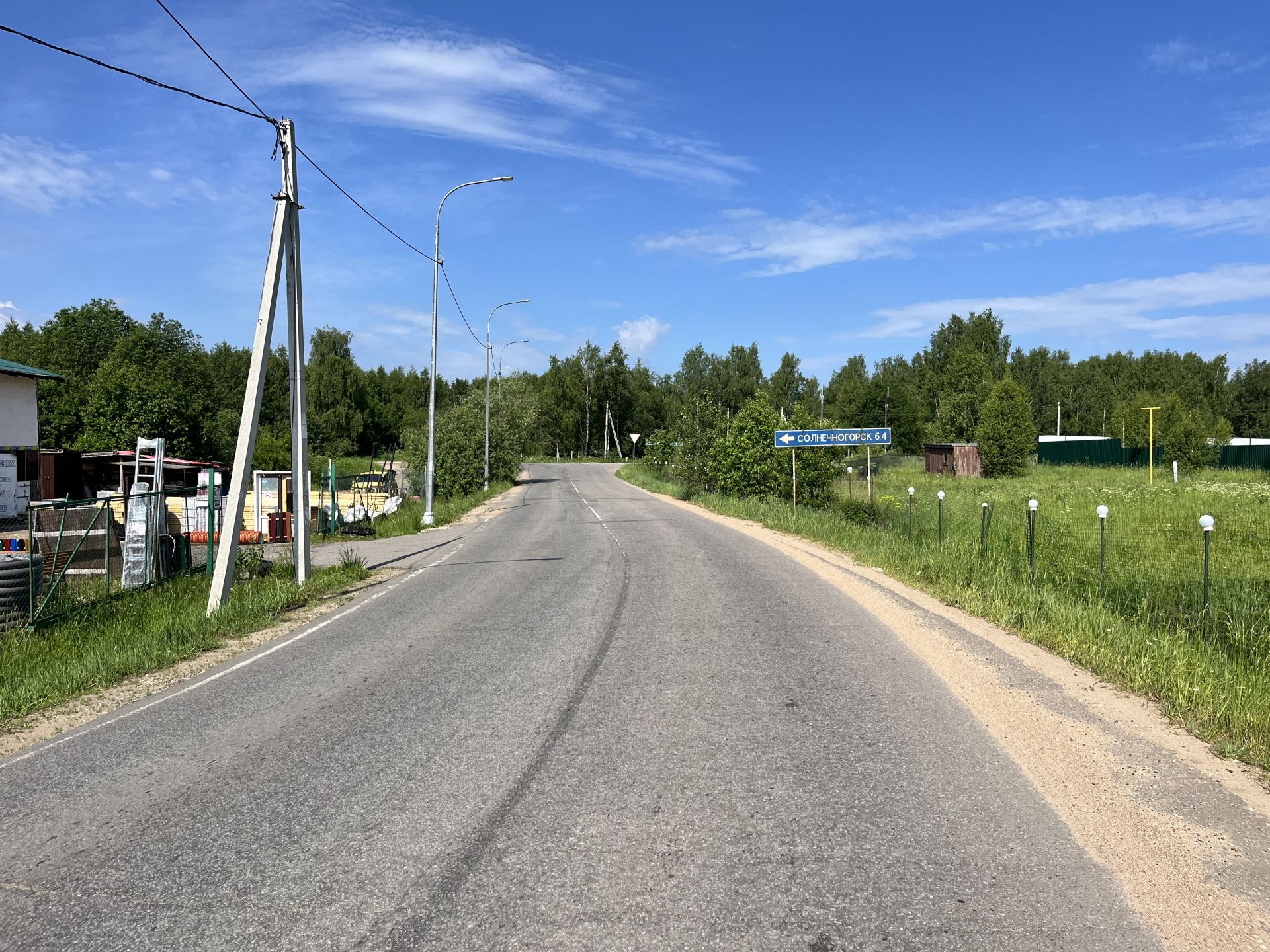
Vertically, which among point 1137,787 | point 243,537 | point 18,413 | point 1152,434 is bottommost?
point 243,537

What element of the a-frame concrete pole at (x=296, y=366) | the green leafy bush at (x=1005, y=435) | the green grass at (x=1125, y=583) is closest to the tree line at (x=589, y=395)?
the green leafy bush at (x=1005, y=435)

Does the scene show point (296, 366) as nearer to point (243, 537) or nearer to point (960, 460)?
point (243, 537)

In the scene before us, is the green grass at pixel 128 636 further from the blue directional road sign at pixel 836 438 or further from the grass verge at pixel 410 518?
the blue directional road sign at pixel 836 438

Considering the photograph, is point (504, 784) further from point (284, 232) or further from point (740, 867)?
point (284, 232)

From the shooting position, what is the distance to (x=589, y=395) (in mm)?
107875

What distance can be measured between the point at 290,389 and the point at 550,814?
32.1 ft

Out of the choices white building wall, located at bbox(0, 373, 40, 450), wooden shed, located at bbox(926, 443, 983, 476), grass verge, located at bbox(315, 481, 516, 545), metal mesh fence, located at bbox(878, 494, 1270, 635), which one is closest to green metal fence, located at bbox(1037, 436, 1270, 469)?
wooden shed, located at bbox(926, 443, 983, 476)

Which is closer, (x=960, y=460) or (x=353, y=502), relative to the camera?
(x=353, y=502)

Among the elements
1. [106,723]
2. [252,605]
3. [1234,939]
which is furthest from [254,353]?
[1234,939]

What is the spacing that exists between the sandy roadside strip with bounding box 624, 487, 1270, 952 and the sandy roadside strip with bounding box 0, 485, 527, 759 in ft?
22.4

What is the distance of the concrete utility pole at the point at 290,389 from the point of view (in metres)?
11.1

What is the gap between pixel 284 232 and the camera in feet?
39.9

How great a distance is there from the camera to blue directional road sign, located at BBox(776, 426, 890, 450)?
23.4m

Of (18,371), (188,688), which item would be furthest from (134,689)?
(18,371)
